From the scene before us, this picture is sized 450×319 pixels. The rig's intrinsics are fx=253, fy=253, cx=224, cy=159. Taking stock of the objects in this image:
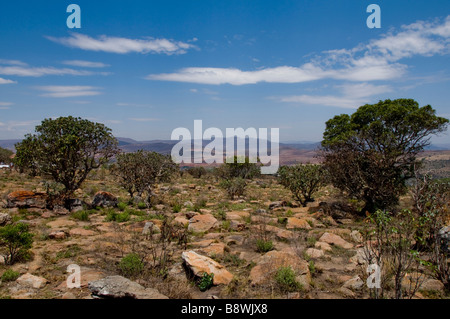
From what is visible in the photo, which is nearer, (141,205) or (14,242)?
(14,242)

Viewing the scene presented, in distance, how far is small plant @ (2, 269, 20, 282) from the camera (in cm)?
670

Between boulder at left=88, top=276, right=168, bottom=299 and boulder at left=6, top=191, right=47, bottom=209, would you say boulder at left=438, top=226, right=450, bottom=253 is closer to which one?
boulder at left=88, top=276, right=168, bottom=299

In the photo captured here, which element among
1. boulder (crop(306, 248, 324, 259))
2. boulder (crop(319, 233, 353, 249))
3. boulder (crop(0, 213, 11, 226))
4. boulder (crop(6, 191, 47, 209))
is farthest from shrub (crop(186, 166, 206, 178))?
boulder (crop(306, 248, 324, 259))

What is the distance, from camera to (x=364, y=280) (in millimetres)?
6672

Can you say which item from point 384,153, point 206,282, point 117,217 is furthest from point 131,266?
point 384,153

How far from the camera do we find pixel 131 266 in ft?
23.7

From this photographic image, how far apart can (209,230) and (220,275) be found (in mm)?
5004

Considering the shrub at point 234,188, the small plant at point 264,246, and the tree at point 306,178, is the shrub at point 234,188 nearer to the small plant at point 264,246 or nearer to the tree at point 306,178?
the tree at point 306,178

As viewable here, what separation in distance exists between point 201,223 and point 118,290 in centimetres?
729

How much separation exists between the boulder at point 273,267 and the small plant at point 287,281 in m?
0.32

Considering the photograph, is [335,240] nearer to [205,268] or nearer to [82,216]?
[205,268]

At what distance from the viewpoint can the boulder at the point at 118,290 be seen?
212 inches
